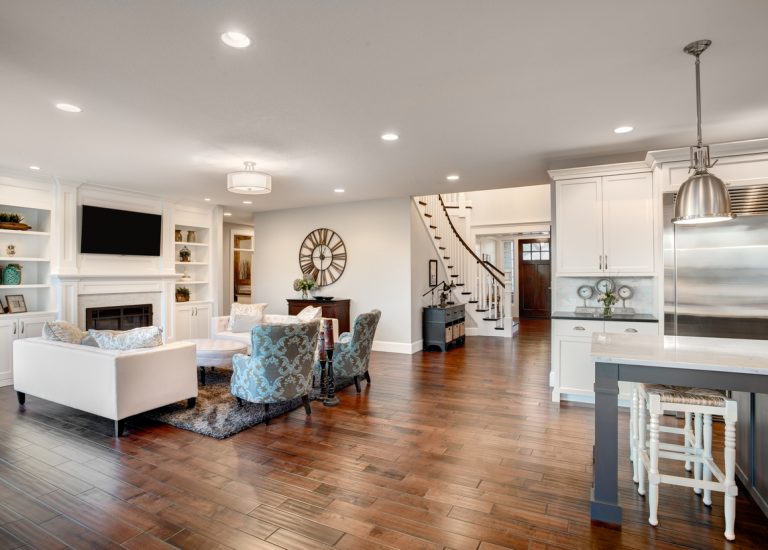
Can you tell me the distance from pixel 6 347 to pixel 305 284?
4.04 meters

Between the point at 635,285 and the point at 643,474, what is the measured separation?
8.71ft

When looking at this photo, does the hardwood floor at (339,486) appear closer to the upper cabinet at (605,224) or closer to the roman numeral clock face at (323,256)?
the upper cabinet at (605,224)

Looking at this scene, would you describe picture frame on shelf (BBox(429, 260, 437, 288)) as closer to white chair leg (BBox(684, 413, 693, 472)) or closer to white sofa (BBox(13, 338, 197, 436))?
white sofa (BBox(13, 338, 197, 436))

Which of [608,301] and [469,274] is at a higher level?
[469,274]

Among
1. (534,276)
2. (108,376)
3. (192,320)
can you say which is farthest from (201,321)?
(534,276)

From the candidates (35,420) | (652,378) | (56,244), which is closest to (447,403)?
(652,378)

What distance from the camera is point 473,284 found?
905cm

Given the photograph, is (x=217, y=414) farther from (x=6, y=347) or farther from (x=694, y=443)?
(x=694, y=443)

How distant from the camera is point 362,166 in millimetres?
5070

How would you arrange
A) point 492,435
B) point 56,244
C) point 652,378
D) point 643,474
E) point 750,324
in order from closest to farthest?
point 652,378, point 643,474, point 492,435, point 750,324, point 56,244

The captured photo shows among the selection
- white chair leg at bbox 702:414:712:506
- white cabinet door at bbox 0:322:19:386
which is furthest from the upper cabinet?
white cabinet door at bbox 0:322:19:386

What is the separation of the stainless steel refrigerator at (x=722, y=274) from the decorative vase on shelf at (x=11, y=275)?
7.58m

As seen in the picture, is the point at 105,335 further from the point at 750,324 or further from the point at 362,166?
the point at 750,324

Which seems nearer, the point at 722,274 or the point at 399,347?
the point at 722,274
